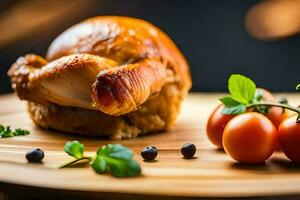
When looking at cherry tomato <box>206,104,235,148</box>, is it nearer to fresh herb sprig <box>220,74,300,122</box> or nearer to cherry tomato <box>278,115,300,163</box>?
fresh herb sprig <box>220,74,300,122</box>

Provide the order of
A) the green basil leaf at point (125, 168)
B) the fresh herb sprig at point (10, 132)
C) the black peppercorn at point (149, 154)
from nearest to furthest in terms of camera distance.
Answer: the green basil leaf at point (125, 168)
the black peppercorn at point (149, 154)
the fresh herb sprig at point (10, 132)

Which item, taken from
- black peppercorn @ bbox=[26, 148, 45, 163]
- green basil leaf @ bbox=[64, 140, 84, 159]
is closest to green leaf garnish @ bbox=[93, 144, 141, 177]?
green basil leaf @ bbox=[64, 140, 84, 159]

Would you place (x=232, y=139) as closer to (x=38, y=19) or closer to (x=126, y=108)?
(x=126, y=108)

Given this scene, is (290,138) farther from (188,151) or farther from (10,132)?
(10,132)

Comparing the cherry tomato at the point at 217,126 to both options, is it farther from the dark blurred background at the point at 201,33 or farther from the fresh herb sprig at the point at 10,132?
the dark blurred background at the point at 201,33

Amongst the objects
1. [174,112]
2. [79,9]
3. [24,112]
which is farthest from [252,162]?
[79,9]

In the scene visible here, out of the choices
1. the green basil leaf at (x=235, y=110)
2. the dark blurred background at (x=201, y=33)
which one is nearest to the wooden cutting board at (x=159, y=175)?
the green basil leaf at (x=235, y=110)
